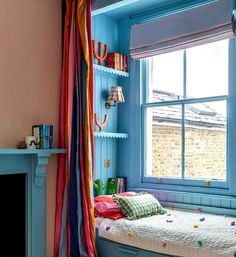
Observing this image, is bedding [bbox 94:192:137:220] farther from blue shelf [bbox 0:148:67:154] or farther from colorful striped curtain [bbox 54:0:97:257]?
blue shelf [bbox 0:148:67:154]

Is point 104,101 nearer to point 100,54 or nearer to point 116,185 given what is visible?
point 100,54

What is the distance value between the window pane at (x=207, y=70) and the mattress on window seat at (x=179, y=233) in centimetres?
109

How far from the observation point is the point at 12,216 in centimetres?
264

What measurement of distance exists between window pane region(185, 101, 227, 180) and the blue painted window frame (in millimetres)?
75

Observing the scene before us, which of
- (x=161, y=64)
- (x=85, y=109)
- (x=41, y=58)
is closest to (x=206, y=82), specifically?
(x=161, y=64)

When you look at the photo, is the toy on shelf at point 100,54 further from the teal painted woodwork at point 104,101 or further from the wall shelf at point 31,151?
the wall shelf at point 31,151

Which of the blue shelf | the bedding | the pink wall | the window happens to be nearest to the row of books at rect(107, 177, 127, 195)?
the window

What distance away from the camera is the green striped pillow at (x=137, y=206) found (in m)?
2.79

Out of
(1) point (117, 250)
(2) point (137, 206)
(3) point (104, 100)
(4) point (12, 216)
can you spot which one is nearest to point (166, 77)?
(3) point (104, 100)

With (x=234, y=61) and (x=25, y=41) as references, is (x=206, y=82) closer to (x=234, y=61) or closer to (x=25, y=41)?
(x=234, y=61)

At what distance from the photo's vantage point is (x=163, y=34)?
326 cm

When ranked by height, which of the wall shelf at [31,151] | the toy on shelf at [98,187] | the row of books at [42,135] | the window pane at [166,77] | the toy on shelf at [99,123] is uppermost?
the window pane at [166,77]

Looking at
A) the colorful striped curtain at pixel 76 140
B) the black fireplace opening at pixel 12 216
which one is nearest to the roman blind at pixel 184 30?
the colorful striped curtain at pixel 76 140

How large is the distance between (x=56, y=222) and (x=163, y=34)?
1910 millimetres
